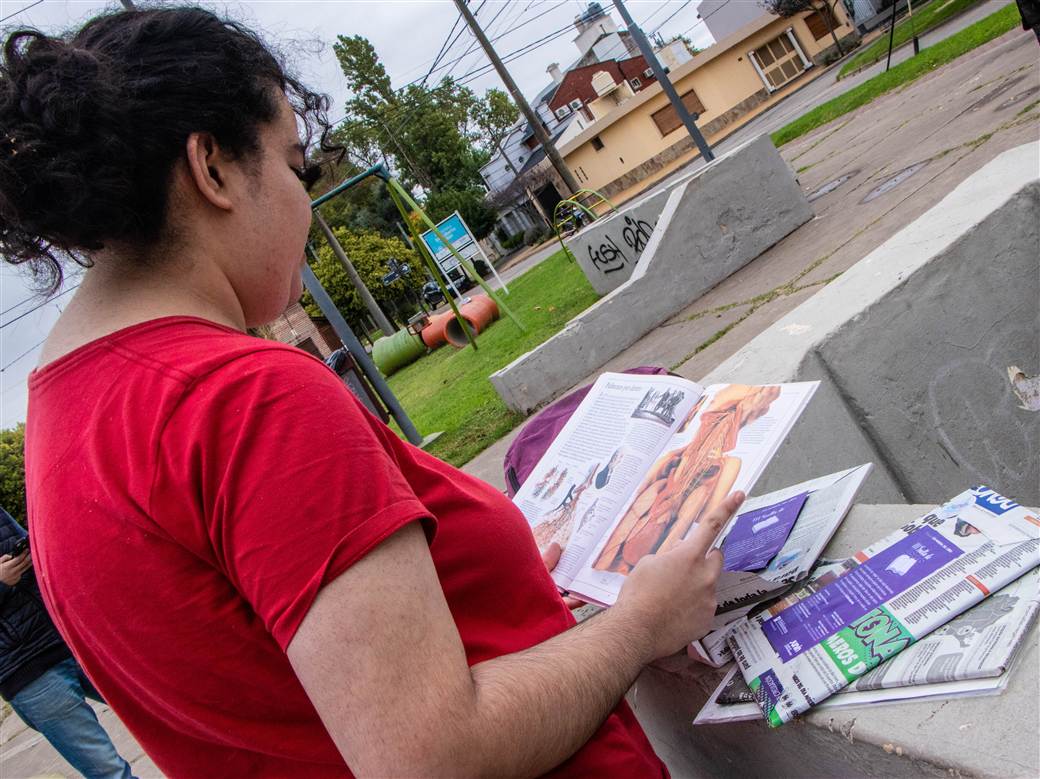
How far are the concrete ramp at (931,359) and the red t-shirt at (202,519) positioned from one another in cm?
191

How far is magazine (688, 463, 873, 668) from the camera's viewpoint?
1.49m

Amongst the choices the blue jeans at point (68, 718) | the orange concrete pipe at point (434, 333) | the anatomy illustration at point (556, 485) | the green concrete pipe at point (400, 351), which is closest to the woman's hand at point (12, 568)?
the blue jeans at point (68, 718)

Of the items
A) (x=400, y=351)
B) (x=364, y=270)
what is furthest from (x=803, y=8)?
(x=400, y=351)

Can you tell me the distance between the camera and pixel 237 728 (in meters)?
0.98

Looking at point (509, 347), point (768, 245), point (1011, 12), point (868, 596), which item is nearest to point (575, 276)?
point (509, 347)

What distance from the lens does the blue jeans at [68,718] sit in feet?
11.9

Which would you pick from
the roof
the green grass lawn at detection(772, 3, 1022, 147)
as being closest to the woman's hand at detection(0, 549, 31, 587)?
the green grass lawn at detection(772, 3, 1022, 147)

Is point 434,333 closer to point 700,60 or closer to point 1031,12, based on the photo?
point 1031,12

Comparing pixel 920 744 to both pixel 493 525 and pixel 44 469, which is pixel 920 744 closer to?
pixel 493 525

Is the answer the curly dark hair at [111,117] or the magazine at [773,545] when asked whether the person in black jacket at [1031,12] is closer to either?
the magazine at [773,545]

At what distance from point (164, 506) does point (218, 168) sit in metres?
0.49

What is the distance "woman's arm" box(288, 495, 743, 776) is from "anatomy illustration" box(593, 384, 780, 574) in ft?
1.67

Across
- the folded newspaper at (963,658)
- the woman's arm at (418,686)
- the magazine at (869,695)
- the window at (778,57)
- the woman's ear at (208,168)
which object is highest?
the window at (778,57)

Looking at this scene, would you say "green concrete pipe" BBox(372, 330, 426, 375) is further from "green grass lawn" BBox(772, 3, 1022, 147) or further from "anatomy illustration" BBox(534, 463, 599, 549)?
"anatomy illustration" BBox(534, 463, 599, 549)
